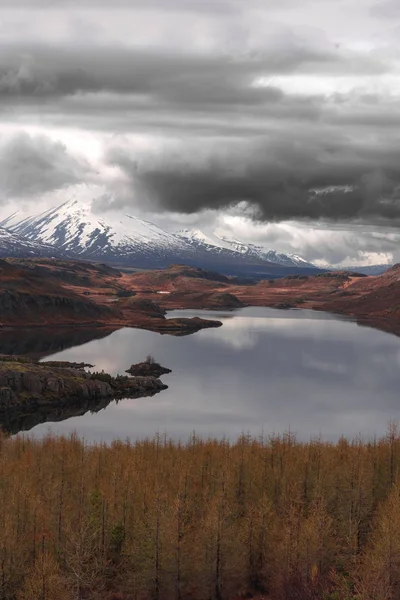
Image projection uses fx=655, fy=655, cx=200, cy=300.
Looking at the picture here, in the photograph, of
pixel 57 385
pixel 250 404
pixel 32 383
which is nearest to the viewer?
pixel 250 404

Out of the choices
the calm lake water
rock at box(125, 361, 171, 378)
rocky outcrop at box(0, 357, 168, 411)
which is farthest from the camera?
rock at box(125, 361, 171, 378)

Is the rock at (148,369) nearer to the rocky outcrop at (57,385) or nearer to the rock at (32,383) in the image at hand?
the rocky outcrop at (57,385)

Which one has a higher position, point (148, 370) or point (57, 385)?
point (148, 370)

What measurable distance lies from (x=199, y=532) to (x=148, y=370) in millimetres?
121606

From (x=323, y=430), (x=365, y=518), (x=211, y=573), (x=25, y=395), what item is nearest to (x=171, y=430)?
(x=323, y=430)

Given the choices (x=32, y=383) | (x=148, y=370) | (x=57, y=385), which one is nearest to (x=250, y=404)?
(x=148, y=370)

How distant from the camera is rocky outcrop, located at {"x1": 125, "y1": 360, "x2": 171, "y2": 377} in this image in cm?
17725

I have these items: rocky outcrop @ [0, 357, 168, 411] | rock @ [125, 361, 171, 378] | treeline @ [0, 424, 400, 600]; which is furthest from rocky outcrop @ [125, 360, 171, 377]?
treeline @ [0, 424, 400, 600]

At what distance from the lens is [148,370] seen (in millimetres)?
179375

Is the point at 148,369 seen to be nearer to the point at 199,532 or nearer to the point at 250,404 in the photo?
the point at 250,404

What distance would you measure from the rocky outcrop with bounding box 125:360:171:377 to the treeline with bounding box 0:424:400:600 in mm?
99733

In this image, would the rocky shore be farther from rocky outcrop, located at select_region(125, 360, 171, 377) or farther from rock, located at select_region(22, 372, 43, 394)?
rock, located at select_region(22, 372, 43, 394)

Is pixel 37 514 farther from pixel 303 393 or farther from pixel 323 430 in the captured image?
pixel 303 393

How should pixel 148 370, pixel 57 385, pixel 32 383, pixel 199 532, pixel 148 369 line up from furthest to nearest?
pixel 148 369 → pixel 148 370 → pixel 57 385 → pixel 32 383 → pixel 199 532
